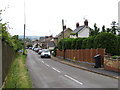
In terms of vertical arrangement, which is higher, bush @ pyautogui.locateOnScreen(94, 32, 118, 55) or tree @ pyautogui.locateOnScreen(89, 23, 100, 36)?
tree @ pyautogui.locateOnScreen(89, 23, 100, 36)

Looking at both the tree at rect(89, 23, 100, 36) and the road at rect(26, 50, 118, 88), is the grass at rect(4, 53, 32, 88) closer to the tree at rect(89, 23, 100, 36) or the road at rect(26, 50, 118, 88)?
the road at rect(26, 50, 118, 88)

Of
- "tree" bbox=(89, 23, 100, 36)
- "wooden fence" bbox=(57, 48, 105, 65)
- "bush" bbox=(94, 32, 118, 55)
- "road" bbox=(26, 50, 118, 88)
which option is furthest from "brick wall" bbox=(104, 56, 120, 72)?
"tree" bbox=(89, 23, 100, 36)

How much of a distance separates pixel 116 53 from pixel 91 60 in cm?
325

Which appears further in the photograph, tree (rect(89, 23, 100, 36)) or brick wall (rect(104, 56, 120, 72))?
tree (rect(89, 23, 100, 36))

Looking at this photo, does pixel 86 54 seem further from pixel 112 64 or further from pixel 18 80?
pixel 18 80

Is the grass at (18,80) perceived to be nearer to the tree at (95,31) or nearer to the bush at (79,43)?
the bush at (79,43)

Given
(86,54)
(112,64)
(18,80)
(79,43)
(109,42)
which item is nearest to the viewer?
(18,80)

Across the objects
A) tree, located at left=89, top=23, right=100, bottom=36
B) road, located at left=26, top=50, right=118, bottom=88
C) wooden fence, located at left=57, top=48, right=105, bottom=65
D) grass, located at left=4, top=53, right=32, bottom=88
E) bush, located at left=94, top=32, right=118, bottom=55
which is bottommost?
road, located at left=26, top=50, right=118, bottom=88

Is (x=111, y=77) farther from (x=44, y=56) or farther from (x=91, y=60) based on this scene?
(x=44, y=56)

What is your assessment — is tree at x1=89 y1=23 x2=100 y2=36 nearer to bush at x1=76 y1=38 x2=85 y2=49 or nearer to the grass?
bush at x1=76 y1=38 x2=85 y2=49

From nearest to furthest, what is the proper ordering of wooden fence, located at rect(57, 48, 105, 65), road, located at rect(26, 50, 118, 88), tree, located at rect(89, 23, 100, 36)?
1. road, located at rect(26, 50, 118, 88)
2. wooden fence, located at rect(57, 48, 105, 65)
3. tree, located at rect(89, 23, 100, 36)

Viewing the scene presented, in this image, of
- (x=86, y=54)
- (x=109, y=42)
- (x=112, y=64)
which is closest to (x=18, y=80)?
(x=112, y=64)

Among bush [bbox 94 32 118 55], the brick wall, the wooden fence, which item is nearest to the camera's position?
the brick wall

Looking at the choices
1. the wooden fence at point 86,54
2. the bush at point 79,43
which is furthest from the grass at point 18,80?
the bush at point 79,43
